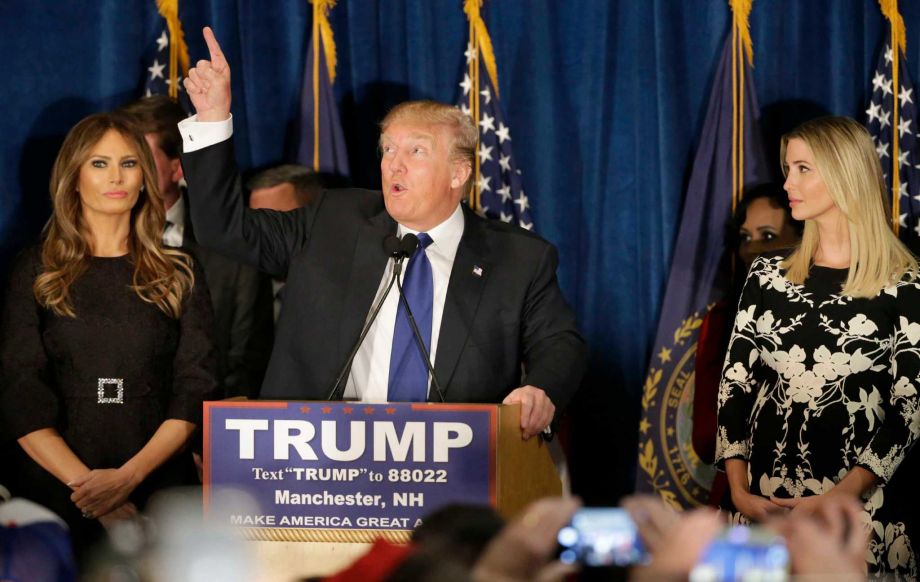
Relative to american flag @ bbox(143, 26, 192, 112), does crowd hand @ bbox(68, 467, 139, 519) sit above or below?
below

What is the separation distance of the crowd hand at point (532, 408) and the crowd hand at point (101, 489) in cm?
132

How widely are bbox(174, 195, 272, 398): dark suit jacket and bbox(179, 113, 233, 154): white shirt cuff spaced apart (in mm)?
1256

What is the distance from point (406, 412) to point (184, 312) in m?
1.35

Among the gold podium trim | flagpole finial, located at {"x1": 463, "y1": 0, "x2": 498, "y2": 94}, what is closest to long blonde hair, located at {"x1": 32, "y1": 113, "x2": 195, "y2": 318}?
the gold podium trim

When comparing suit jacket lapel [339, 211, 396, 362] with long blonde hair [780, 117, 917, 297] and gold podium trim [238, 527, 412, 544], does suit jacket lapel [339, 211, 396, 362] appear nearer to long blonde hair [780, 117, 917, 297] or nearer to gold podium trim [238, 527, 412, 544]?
gold podium trim [238, 527, 412, 544]

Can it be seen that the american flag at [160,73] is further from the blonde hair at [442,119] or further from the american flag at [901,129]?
the american flag at [901,129]

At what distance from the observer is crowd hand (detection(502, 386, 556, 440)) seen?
Result: 9.44ft

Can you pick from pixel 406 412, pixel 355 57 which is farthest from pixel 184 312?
pixel 355 57

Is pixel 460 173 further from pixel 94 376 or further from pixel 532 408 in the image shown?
pixel 94 376

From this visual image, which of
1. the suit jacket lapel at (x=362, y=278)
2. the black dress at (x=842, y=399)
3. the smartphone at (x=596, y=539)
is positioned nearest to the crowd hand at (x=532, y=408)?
the suit jacket lapel at (x=362, y=278)

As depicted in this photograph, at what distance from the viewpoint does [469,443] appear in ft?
8.77

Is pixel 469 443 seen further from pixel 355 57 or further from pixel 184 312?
pixel 355 57

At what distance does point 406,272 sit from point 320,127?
5.79 feet

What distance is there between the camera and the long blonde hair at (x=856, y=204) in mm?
3666
